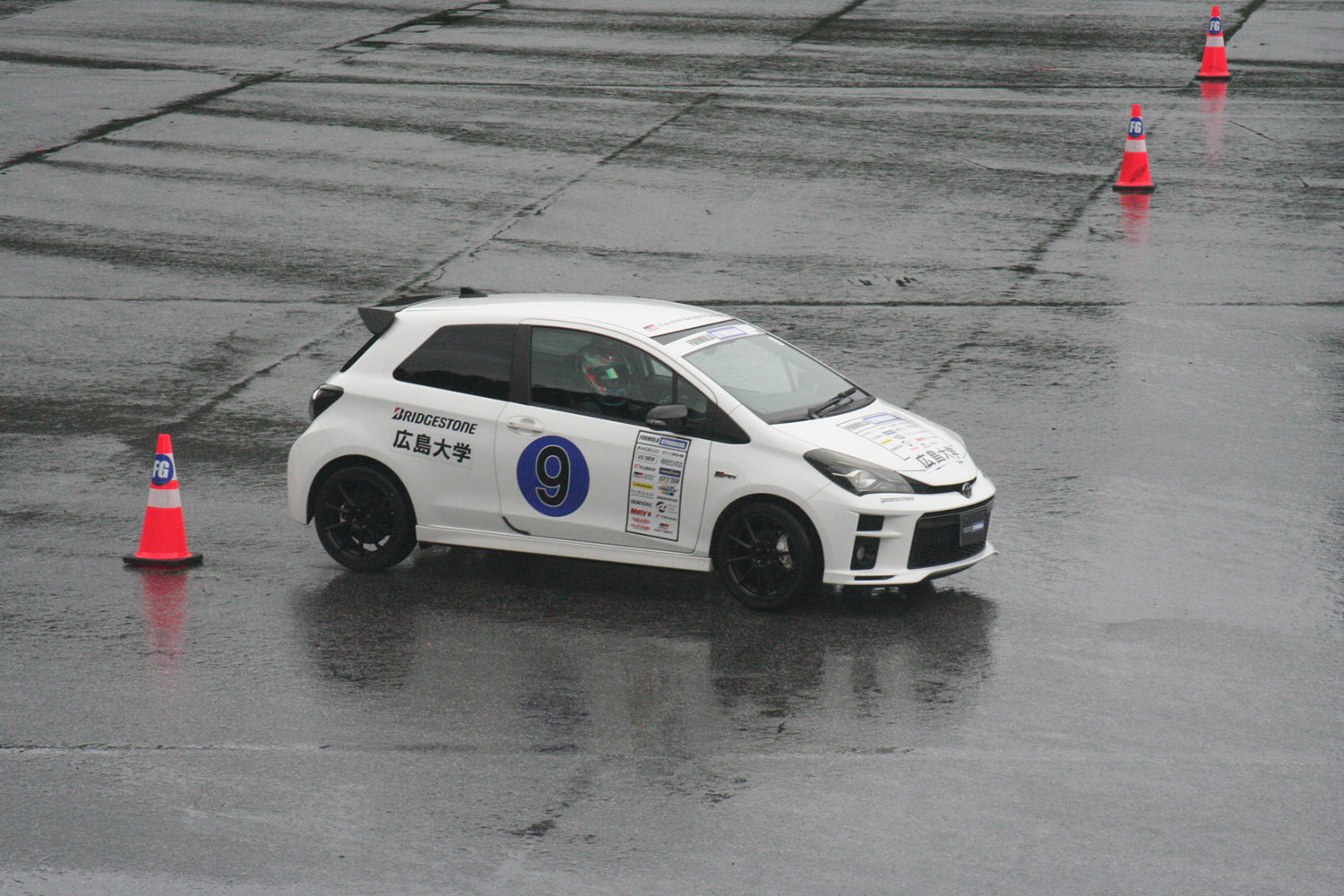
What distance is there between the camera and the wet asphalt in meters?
6.34

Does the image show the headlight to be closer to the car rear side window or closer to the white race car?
the white race car

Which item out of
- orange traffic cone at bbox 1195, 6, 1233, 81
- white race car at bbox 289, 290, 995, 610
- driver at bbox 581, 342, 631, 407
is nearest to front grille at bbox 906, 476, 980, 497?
white race car at bbox 289, 290, 995, 610

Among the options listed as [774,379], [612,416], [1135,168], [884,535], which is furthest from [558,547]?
[1135,168]

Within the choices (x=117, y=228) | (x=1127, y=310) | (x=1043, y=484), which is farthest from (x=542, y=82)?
(x=1043, y=484)

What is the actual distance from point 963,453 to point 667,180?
10.5 m

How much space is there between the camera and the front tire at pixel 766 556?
8.64 meters

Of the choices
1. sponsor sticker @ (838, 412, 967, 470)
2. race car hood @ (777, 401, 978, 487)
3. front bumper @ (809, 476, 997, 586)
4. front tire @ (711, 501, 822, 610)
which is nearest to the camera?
front bumper @ (809, 476, 997, 586)

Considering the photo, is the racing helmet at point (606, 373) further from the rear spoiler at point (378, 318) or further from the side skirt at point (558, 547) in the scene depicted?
the rear spoiler at point (378, 318)

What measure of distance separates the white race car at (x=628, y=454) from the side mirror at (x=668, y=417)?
0.03ft

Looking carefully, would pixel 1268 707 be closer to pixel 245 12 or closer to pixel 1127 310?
pixel 1127 310

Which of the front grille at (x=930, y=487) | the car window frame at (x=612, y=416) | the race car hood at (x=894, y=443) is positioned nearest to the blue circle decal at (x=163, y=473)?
the car window frame at (x=612, y=416)

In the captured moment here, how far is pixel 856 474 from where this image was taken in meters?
8.61

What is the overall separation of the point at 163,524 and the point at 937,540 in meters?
4.32

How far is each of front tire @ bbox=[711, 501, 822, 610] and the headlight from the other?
0.97 feet
